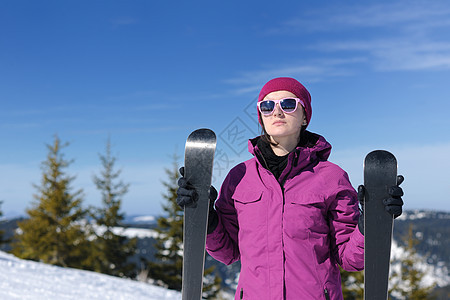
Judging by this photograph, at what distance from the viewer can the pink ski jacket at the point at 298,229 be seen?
1751 mm

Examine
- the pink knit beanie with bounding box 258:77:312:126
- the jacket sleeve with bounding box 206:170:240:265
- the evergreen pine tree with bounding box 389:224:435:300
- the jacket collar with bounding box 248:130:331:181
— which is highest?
A: the pink knit beanie with bounding box 258:77:312:126

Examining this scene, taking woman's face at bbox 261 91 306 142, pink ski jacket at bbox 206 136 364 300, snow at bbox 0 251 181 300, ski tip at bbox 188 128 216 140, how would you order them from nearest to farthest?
pink ski jacket at bbox 206 136 364 300 < woman's face at bbox 261 91 306 142 < ski tip at bbox 188 128 216 140 < snow at bbox 0 251 181 300

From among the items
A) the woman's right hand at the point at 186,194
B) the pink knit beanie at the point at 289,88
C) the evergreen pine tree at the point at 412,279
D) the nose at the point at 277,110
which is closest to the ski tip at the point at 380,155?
the pink knit beanie at the point at 289,88

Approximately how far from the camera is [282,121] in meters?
1.96

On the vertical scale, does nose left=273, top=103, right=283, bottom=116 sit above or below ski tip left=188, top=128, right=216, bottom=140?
above

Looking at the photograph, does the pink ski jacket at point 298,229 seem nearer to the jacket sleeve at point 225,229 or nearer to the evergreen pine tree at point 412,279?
the jacket sleeve at point 225,229

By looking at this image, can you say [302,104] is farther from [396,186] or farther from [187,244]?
[187,244]

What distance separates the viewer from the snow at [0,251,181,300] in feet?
19.3

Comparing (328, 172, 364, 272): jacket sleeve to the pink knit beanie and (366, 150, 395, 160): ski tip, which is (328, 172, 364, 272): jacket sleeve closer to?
(366, 150, 395, 160): ski tip

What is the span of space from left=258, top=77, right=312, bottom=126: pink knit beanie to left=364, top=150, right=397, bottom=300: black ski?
1.34ft

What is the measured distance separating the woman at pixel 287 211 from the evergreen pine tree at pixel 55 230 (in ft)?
69.5

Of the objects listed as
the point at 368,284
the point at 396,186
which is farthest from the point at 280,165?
the point at 368,284

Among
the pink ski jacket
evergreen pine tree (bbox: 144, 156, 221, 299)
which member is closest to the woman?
the pink ski jacket

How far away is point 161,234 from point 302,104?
787 inches
